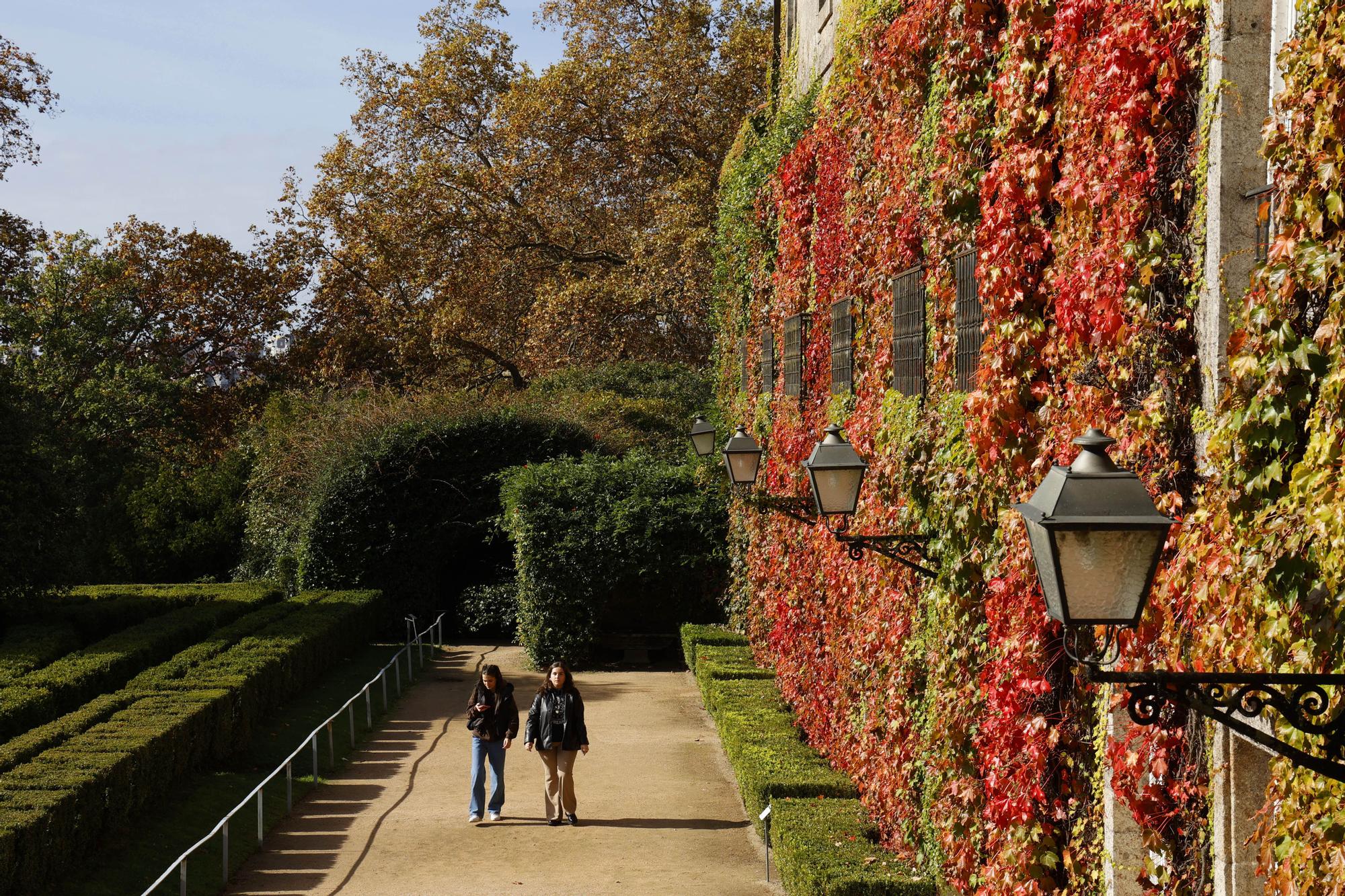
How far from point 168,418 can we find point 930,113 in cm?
2481

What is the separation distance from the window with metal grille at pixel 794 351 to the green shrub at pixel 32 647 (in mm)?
8527

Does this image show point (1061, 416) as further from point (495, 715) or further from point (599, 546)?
point (599, 546)

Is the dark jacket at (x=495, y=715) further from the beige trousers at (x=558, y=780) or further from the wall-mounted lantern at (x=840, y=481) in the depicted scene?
the wall-mounted lantern at (x=840, y=481)

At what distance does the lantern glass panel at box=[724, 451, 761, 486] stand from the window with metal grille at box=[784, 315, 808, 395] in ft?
3.56

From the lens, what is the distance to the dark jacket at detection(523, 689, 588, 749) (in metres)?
11.4

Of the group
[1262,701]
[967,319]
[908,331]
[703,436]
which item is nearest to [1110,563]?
[1262,701]

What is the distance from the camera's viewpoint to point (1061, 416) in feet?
17.9

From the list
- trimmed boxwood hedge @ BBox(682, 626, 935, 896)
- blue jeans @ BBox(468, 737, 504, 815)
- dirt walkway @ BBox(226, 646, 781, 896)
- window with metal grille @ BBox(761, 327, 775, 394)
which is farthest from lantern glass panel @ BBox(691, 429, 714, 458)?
blue jeans @ BBox(468, 737, 504, 815)

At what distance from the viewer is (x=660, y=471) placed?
2017cm

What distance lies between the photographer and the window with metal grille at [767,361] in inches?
564

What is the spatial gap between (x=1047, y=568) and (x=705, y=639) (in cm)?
1514

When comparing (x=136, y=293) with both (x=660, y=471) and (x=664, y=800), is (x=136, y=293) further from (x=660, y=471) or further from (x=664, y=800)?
(x=664, y=800)

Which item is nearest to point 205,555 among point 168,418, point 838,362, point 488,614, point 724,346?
point 168,418

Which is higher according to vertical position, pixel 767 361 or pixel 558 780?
pixel 767 361
